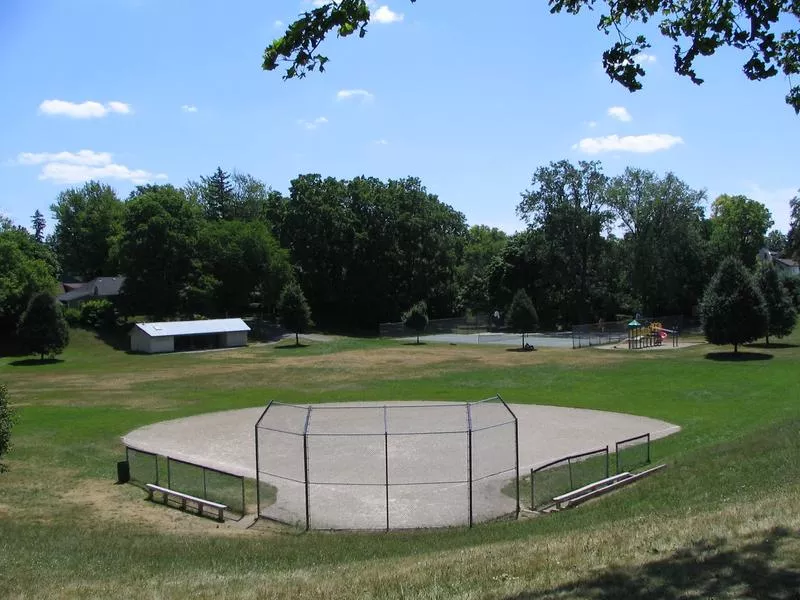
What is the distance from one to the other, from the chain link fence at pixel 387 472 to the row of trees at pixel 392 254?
182 ft

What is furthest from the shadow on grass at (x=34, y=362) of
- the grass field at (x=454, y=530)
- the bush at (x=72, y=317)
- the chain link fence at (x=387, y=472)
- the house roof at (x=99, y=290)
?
the chain link fence at (x=387, y=472)

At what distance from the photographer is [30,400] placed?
39406mm

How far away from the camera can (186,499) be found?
19297 mm

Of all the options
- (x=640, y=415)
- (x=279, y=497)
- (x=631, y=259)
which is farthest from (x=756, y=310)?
(x=279, y=497)

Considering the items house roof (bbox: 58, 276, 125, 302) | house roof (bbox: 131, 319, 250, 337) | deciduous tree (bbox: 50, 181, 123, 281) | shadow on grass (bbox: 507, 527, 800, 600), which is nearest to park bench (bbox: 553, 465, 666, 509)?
shadow on grass (bbox: 507, 527, 800, 600)

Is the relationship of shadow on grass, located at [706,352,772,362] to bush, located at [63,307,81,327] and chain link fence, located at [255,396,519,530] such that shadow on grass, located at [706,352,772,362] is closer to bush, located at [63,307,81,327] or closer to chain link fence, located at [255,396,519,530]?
chain link fence, located at [255,396,519,530]

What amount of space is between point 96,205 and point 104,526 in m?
109

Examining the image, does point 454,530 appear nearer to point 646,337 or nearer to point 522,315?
point 646,337

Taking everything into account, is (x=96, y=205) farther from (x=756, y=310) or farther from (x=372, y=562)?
(x=372, y=562)

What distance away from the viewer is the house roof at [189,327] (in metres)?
68.9

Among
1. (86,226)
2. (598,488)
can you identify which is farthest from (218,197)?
(598,488)

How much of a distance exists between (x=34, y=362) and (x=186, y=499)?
5080 centimetres

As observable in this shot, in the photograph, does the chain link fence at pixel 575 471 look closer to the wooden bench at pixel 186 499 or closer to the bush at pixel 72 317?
the wooden bench at pixel 186 499

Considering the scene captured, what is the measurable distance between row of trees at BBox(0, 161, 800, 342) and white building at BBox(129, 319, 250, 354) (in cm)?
767
